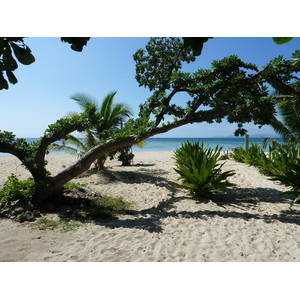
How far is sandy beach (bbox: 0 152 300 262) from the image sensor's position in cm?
249

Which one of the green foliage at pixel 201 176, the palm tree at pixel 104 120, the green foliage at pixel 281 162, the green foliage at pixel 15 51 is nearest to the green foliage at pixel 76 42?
the green foliage at pixel 15 51

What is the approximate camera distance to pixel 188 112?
495 centimetres

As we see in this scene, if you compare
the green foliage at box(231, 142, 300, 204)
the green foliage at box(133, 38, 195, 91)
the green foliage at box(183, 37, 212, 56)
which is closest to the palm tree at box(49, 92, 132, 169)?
the green foliage at box(133, 38, 195, 91)

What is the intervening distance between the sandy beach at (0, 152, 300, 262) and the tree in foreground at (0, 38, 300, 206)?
1203mm

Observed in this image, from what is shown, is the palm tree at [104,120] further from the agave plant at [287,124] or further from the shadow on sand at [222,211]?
the agave plant at [287,124]

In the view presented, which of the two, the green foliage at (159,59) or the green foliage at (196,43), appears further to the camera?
the green foliage at (159,59)

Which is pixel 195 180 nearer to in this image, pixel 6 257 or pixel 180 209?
pixel 180 209

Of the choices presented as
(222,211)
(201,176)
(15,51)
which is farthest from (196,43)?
(201,176)

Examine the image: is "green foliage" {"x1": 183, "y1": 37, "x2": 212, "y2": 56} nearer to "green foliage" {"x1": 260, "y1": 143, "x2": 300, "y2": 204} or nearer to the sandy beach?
the sandy beach

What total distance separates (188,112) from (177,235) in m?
2.81

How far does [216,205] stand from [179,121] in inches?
75.3

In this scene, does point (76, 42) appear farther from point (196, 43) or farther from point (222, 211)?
point (222, 211)

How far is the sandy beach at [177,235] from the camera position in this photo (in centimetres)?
249

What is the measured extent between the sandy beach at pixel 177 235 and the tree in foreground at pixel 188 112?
120 centimetres
